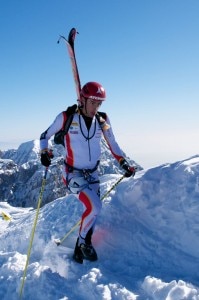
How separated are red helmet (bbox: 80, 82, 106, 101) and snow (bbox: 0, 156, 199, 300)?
9.24ft

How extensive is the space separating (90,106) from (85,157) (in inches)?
44.2

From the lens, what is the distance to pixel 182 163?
352 inches

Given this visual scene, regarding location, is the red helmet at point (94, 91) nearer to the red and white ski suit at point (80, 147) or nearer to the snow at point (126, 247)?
the red and white ski suit at point (80, 147)

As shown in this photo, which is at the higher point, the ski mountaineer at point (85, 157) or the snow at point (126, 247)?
the ski mountaineer at point (85, 157)

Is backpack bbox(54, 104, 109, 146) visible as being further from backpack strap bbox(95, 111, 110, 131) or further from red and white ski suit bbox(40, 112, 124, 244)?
backpack strap bbox(95, 111, 110, 131)

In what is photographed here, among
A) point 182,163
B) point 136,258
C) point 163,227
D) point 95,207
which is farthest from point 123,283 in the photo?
point 182,163

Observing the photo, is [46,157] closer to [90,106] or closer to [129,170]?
[90,106]

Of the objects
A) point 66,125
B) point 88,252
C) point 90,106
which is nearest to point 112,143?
point 90,106

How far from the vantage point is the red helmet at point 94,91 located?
7160mm

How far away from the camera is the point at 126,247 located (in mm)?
7680

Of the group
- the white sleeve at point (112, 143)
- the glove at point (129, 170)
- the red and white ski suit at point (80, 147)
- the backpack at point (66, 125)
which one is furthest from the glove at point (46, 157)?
the glove at point (129, 170)

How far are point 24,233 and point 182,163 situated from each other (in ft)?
14.7

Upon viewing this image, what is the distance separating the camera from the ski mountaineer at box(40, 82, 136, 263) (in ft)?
23.3

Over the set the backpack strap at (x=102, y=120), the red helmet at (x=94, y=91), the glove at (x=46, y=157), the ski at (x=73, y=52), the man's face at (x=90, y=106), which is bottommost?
the glove at (x=46, y=157)
